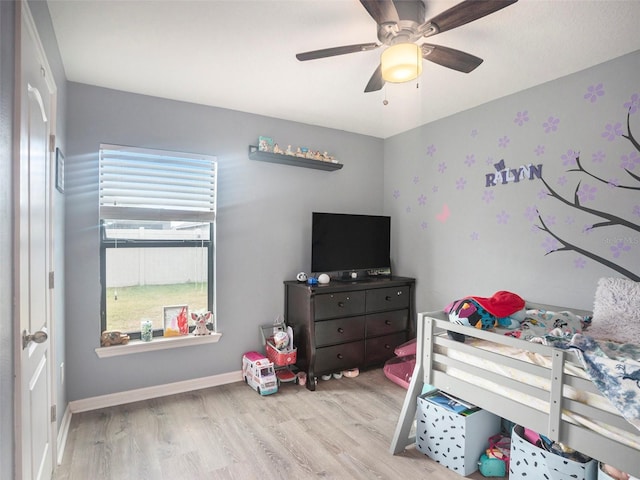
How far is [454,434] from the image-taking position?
207 cm

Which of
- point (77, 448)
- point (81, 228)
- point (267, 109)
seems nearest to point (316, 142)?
point (267, 109)

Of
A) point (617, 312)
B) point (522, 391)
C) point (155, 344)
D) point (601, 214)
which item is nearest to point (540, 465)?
point (522, 391)

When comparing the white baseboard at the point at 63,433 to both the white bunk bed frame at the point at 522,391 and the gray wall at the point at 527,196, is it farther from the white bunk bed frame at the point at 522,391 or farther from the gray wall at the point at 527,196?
the gray wall at the point at 527,196

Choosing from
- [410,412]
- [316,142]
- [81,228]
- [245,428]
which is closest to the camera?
[410,412]

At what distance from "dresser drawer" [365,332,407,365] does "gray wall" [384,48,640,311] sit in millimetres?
397

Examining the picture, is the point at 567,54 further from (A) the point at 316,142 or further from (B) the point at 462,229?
(A) the point at 316,142

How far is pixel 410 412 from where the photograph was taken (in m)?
2.24

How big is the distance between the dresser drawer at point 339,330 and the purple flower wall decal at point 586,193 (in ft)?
6.53

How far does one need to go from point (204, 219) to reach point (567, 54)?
288 cm

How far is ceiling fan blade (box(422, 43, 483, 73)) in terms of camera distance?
1.89 metres

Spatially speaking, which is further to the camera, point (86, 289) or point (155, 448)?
point (86, 289)

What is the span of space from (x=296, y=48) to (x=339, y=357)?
2.54m

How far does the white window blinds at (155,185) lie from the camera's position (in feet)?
9.31

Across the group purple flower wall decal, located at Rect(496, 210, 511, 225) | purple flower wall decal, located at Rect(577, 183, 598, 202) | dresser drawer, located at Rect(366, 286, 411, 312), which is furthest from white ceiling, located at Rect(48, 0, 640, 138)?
dresser drawer, located at Rect(366, 286, 411, 312)
